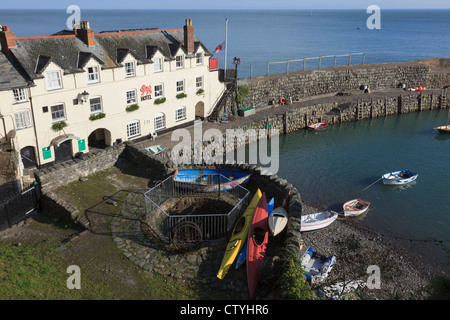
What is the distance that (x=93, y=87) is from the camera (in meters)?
31.8

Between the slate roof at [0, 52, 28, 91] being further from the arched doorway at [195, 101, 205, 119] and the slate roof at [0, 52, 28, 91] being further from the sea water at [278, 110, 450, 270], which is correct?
the sea water at [278, 110, 450, 270]

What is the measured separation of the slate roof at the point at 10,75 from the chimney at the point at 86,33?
250 inches

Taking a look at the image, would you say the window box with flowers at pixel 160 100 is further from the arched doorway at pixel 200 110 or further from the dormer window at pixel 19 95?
the dormer window at pixel 19 95

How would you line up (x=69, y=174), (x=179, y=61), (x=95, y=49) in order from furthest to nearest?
1. (x=179, y=61)
2. (x=95, y=49)
3. (x=69, y=174)

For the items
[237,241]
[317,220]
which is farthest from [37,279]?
[317,220]

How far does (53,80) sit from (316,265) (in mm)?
23516

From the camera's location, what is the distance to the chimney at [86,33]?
31828 mm

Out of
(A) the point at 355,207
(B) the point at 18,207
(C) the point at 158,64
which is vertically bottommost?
(A) the point at 355,207

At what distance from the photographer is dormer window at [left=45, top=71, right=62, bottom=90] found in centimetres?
2884

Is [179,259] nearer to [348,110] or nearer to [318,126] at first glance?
[318,126]

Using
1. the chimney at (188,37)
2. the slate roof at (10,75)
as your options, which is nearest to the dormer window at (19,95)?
the slate roof at (10,75)
